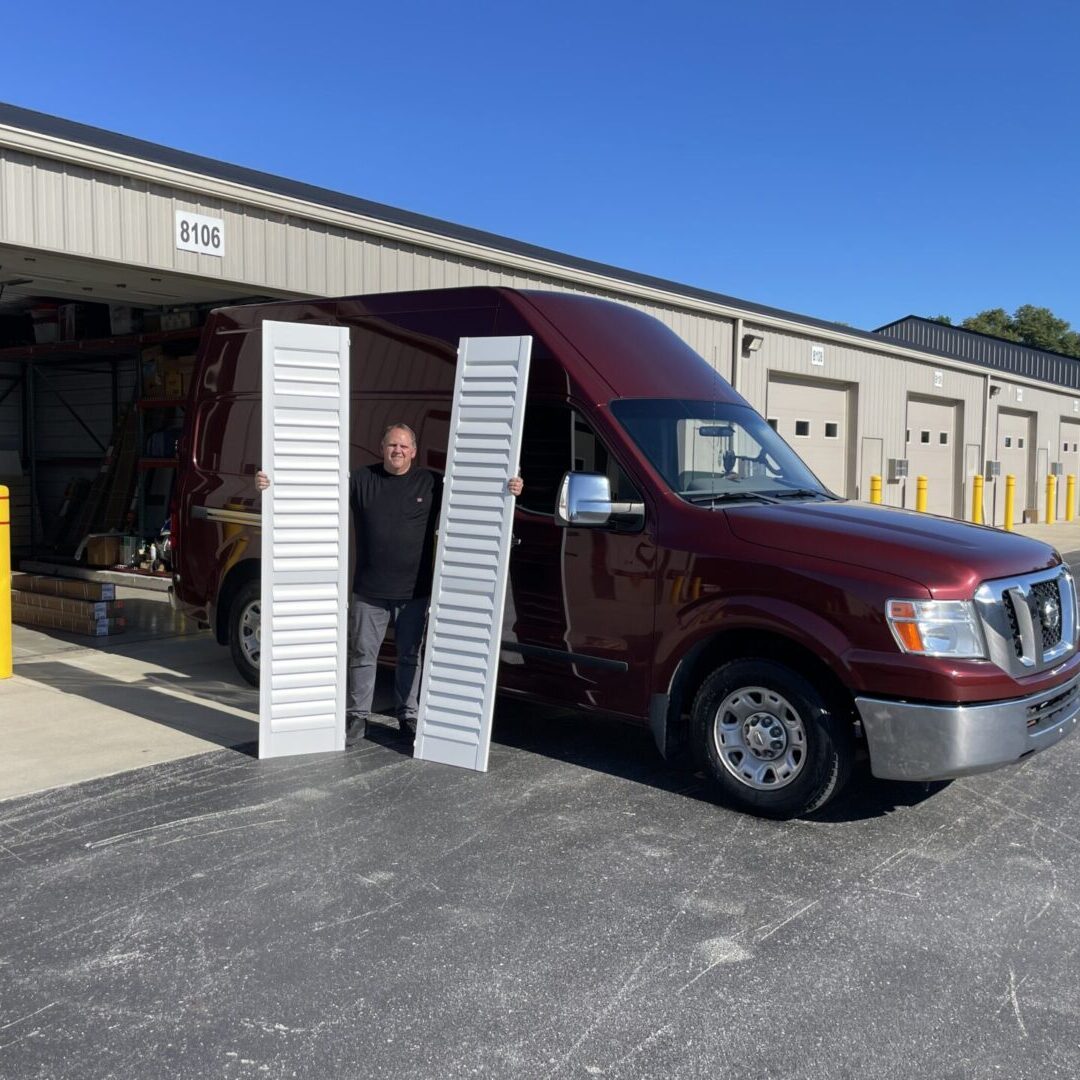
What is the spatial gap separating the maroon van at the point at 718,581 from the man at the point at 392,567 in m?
0.43

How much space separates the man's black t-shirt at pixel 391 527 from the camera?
6.15 metres

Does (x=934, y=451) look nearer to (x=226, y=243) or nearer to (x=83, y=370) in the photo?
(x=83, y=370)

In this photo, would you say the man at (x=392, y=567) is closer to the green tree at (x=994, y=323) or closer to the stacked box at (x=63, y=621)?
the stacked box at (x=63, y=621)

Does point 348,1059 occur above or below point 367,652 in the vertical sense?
below

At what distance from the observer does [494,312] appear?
6301 mm

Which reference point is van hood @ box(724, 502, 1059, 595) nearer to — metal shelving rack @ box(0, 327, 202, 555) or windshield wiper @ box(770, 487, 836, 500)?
windshield wiper @ box(770, 487, 836, 500)

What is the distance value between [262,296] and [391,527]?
6.05 metres

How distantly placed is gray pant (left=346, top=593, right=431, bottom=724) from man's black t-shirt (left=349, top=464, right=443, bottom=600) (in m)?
0.10

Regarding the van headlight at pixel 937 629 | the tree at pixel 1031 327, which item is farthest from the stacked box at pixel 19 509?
the tree at pixel 1031 327

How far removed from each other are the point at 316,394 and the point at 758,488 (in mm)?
2519

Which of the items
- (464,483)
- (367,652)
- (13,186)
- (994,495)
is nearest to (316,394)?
(464,483)

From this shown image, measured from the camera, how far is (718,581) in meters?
5.11

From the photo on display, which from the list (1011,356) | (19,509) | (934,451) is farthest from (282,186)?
(1011,356)

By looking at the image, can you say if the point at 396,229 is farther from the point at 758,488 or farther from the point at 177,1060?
the point at 177,1060
